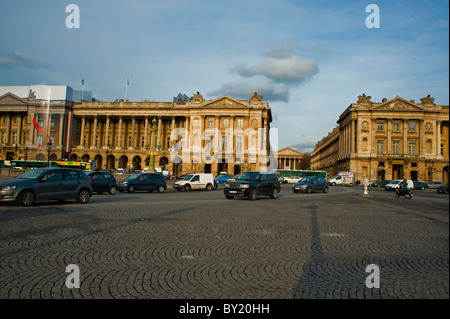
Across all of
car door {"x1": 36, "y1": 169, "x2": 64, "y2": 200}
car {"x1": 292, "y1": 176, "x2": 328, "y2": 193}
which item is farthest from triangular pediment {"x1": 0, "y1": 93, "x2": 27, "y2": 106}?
car door {"x1": 36, "y1": 169, "x2": 64, "y2": 200}

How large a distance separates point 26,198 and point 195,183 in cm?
2081

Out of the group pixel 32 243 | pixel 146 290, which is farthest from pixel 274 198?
pixel 146 290

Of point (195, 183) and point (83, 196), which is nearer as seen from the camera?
point (83, 196)

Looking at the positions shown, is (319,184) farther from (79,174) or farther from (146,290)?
(146,290)

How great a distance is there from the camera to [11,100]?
3364 inches

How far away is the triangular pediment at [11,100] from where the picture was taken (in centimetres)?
8456

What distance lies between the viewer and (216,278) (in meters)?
5.04

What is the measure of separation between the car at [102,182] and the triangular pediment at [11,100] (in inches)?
2927

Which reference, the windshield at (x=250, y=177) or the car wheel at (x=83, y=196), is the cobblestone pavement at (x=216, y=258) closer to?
the car wheel at (x=83, y=196)

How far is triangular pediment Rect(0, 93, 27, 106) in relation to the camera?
3329 inches

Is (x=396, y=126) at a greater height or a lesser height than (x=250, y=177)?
greater

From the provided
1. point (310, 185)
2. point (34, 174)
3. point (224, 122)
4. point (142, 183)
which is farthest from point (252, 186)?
point (224, 122)

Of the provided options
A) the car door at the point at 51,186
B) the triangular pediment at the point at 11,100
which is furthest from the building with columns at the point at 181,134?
the car door at the point at 51,186

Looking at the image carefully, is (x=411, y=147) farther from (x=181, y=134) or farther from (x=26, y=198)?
(x=26, y=198)
